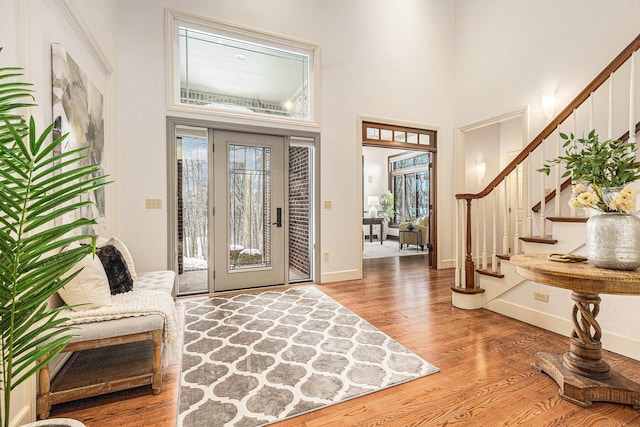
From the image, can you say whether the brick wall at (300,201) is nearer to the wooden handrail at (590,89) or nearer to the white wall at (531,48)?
the wooden handrail at (590,89)

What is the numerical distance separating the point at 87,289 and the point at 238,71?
3.40 m

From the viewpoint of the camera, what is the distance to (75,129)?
2.29 meters

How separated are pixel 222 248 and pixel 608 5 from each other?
550 cm

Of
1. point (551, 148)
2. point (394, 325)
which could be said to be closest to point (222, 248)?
point (394, 325)

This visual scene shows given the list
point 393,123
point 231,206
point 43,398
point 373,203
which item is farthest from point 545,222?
point 373,203

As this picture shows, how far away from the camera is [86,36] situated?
2496 millimetres

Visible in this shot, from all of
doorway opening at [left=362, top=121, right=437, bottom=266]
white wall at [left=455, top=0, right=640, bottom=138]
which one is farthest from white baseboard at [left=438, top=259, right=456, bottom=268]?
white wall at [left=455, top=0, right=640, bottom=138]

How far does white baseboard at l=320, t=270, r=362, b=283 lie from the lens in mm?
4426

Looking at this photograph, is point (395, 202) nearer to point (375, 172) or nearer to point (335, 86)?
point (375, 172)

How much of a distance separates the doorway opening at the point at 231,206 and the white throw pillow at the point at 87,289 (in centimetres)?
175

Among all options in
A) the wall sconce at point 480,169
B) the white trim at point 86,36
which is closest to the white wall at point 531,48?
the wall sconce at point 480,169

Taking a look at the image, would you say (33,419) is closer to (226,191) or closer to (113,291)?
(113,291)

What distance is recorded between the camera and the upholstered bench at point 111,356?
173 cm

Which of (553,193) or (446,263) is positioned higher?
(553,193)
